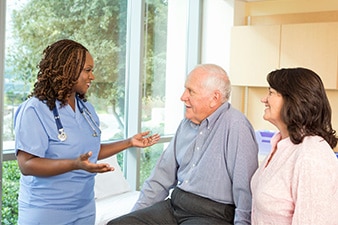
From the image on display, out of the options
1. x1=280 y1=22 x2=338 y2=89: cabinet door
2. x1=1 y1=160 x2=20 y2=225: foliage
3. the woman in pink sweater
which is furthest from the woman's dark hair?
x1=280 y1=22 x2=338 y2=89: cabinet door

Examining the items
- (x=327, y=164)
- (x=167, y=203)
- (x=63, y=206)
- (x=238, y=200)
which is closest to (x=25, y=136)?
(x=63, y=206)

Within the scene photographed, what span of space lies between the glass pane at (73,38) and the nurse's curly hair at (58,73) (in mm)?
1189

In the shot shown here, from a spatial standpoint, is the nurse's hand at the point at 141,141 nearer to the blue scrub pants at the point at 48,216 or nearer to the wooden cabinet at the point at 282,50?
the blue scrub pants at the point at 48,216

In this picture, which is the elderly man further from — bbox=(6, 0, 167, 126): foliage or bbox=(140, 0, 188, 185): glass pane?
bbox=(140, 0, 188, 185): glass pane

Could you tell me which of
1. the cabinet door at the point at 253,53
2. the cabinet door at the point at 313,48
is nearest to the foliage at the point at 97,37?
the cabinet door at the point at 253,53

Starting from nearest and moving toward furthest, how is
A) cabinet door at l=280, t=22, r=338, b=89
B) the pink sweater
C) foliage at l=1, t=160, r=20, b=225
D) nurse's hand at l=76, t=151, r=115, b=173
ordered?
the pink sweater → nurse's hand at l=76, t=151, r=115, b=173 → foliage at l=1, t=160, r=20, b=225 → cabinet door at l=280, t=22, r=338, b=89

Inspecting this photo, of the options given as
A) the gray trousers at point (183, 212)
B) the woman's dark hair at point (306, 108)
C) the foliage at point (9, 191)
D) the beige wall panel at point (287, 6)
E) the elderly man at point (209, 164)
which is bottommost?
the foliage at point (9, 191)

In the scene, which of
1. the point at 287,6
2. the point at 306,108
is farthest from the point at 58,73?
the point at 287,6

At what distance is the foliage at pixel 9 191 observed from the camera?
11.2ft

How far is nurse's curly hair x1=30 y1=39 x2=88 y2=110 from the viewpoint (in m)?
2.26

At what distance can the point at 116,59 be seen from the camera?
14.2ft

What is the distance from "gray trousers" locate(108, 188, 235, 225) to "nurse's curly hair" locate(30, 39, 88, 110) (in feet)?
2.16

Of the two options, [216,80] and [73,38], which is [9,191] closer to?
[73,38]

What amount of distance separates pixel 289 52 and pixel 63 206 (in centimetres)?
292
